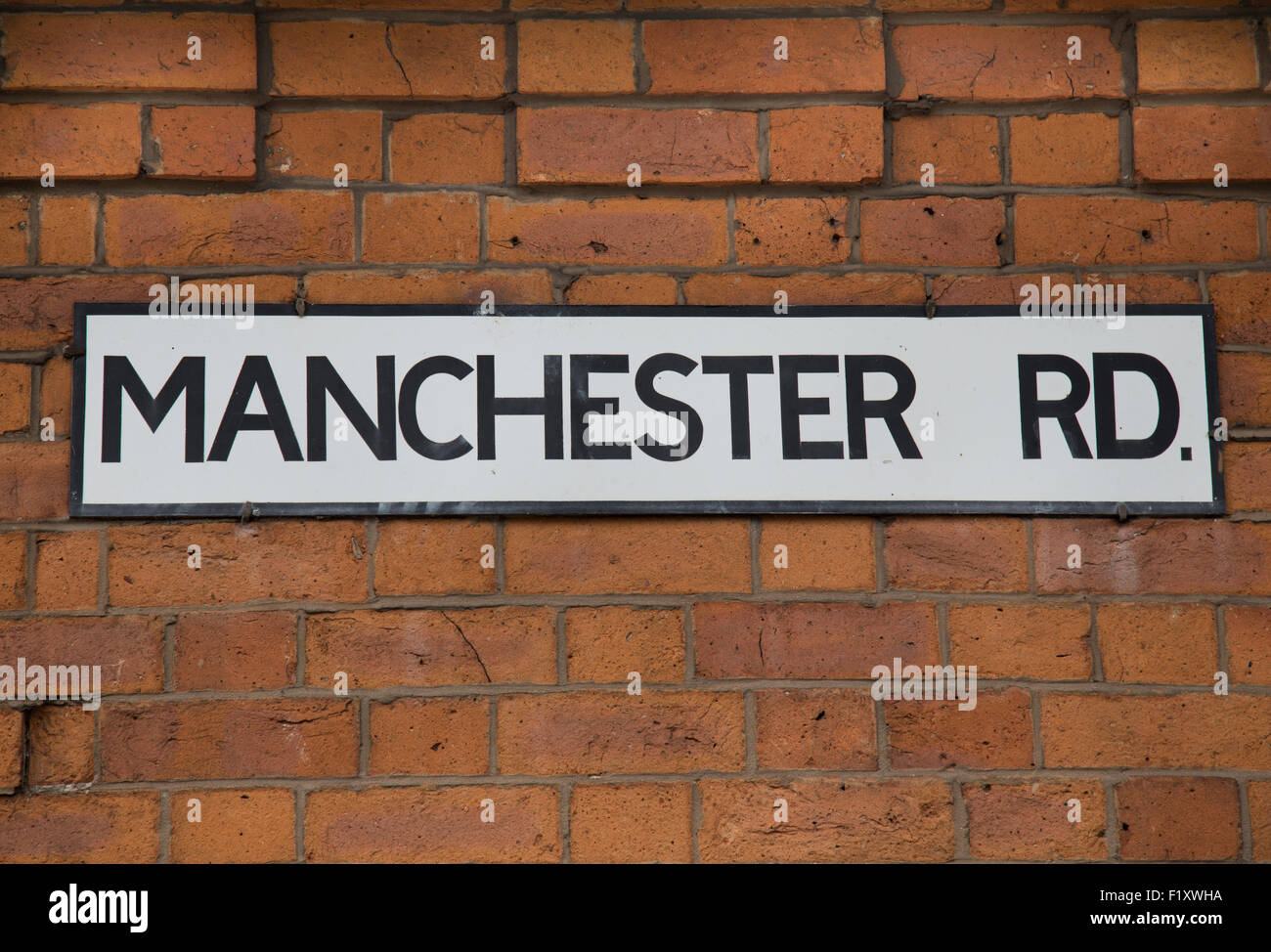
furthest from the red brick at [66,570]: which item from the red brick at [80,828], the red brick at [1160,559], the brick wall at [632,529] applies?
the red brick at [1160,559]

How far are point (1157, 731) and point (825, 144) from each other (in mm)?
1019

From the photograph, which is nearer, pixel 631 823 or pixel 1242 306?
pixel 631 823

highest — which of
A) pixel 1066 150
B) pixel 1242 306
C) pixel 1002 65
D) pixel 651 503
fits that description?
pixel 1002 65

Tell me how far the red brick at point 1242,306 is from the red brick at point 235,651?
4.88ft

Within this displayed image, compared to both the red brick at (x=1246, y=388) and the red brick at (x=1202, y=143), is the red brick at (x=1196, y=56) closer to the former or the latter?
the red brick at (x=1202, y=143)

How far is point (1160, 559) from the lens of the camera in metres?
1.71

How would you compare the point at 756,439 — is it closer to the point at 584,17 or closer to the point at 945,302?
the point at 945,302

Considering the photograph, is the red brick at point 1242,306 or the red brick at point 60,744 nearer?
the red brick at point 60,744

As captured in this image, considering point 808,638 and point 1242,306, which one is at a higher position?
point 1242,306

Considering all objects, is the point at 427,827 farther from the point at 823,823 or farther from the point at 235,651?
the point at 823,823

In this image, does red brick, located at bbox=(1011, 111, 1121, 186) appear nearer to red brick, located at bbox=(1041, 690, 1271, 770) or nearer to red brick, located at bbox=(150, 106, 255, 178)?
red brick, located at bbox=(1041, 690, 1271, 770)

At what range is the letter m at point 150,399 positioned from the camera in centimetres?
167

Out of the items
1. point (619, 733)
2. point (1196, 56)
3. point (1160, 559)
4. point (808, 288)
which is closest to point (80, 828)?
point (619, 733)
